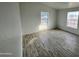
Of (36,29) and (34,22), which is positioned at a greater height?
(34,22)

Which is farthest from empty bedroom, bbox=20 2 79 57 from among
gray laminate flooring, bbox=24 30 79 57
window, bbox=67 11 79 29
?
gray laminate flooring, bbox=24 30 79 57

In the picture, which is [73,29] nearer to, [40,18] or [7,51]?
[40,18]

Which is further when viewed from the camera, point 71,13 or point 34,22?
point 34,22

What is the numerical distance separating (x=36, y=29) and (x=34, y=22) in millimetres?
539

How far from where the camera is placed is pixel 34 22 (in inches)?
271

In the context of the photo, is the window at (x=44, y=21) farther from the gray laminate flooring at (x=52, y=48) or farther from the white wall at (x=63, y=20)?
the gray laminate flooring at (x=52, y=48)

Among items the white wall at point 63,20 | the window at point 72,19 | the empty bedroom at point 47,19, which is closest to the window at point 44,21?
the empty bedroom at point 47,19

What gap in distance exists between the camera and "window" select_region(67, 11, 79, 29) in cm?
586

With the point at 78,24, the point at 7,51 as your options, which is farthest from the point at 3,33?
the point at 78,24

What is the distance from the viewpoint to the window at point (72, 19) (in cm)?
586

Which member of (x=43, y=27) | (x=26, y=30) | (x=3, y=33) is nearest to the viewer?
(x=3, y=33)

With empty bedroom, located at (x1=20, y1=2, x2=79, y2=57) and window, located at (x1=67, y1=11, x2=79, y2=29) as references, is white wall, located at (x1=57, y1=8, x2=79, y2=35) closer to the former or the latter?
empty bedroom, located at (x1=20, y1=2, x2=79, y2=57)

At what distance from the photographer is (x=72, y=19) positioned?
6.31 meters

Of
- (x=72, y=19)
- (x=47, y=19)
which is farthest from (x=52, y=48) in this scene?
(x=47, y=19)
